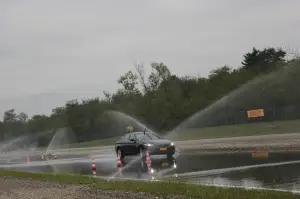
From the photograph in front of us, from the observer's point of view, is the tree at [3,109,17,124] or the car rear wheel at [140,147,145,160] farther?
the tree at [3,109,17,124]

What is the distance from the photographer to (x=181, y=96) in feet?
195

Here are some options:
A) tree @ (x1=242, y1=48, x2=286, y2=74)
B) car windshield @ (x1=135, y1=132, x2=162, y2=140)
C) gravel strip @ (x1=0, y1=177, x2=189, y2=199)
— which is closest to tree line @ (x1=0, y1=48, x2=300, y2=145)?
tree @ (x1=242, y1=48, x2=286, y2=74)

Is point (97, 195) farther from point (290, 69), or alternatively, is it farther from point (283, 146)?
point (290, 69)

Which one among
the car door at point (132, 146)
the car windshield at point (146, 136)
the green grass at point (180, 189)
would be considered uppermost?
the car windshield at point (146, 136)

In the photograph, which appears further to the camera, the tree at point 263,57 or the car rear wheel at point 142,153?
the tree at point 263,57

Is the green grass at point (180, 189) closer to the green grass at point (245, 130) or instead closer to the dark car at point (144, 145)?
the dark car at point (144, 145)

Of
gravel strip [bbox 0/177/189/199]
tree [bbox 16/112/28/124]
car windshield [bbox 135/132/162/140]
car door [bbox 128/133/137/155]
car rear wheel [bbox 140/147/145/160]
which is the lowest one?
gravel strip [bbox 0/177/189/199]

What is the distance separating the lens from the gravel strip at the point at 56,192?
12.7m

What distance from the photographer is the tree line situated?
4781 centimetres

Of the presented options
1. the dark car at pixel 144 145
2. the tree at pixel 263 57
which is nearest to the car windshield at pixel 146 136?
the dark car at pixel 144 145

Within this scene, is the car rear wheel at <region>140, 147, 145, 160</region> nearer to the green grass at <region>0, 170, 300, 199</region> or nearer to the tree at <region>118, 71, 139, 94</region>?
the green grass at <region>0, 170, 300, 199</region>

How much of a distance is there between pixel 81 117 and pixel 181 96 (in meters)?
21.6

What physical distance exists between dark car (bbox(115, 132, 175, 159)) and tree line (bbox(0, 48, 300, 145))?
24.7m

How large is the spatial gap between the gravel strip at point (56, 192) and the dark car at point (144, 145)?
6649 millimetres
